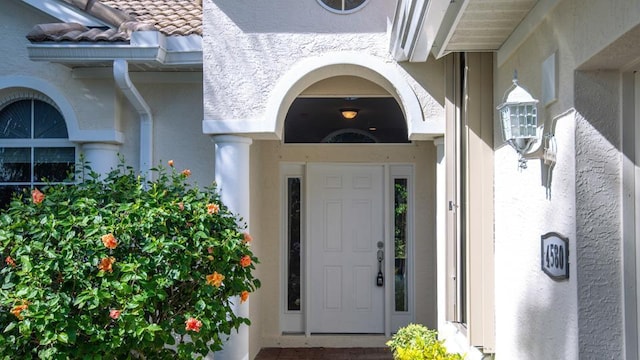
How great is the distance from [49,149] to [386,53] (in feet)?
14.9

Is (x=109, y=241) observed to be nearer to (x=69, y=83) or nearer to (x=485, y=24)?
(x=485, y=24)

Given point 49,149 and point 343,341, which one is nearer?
point 49,149

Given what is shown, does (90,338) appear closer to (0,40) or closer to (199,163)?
(199,163)

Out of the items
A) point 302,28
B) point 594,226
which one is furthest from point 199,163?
point 594,226

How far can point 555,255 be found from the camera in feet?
12.5

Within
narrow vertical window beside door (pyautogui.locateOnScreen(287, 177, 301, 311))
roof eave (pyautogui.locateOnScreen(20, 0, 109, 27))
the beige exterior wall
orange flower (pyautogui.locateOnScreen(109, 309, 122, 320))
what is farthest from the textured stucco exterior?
orange flower (pyautogui.locateOnScreen(109, 309, 122, 320))

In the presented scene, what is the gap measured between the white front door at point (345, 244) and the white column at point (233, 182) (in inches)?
112

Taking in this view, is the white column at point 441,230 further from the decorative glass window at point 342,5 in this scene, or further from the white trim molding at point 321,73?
the decorative glass window at point 342,5

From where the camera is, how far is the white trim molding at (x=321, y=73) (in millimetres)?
6914

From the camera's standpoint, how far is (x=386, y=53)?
6984 mm

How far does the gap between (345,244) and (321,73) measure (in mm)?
3698

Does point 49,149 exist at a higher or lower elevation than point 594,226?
higher

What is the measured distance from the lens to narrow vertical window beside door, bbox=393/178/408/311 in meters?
9.97

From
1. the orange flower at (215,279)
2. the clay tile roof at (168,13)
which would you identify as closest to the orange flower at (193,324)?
the orange flower at (215,279)
